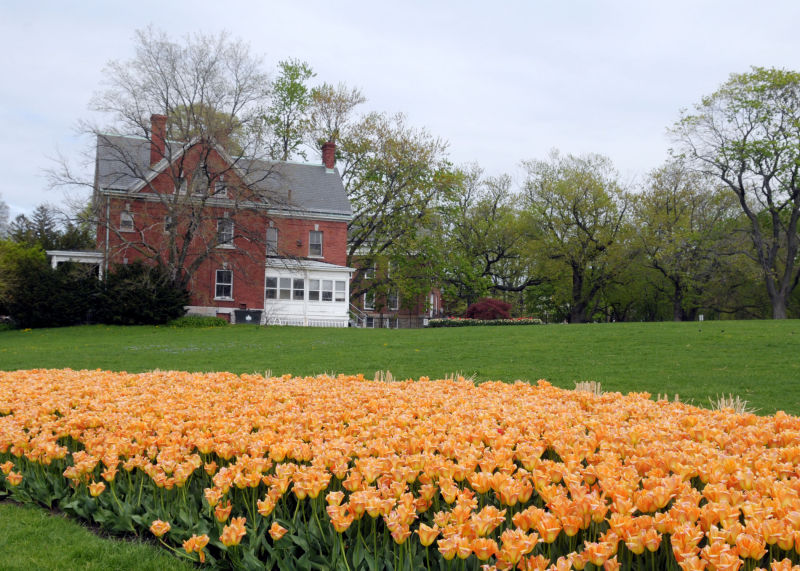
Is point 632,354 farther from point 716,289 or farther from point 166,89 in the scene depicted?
point 716,289

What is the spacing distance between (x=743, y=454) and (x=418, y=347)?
13505mm

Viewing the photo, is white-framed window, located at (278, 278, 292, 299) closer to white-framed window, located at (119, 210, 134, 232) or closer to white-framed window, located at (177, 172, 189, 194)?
white-framed window, located at (177, 172, 189, 194)

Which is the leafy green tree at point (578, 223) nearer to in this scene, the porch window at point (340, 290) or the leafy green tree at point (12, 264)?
the porch window at point (340, 290)

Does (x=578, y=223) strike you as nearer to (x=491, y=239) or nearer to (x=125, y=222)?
(x=491, y=239)

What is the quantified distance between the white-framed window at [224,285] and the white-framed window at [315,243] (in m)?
4.93

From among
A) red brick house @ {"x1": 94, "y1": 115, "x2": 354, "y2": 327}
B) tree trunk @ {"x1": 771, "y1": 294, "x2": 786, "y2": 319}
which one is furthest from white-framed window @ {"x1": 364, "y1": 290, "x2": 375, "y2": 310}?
tree trunk @ {"x1": 771, "y1": 294, "x2": 786, "y2": 319}

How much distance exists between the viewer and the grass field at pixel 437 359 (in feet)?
12.8

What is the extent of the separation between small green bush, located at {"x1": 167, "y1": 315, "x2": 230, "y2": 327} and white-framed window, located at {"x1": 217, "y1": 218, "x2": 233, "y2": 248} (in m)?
3.72

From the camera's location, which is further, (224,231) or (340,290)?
(340,290)

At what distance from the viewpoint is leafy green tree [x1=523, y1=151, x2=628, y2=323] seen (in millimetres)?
46719

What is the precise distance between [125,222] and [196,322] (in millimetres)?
9215

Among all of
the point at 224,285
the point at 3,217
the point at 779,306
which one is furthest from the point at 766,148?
the point at 3,217

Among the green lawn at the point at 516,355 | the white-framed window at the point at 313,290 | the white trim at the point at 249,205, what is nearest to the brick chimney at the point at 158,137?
the white trim at the point at 249,205

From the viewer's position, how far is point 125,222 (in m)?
33.5
